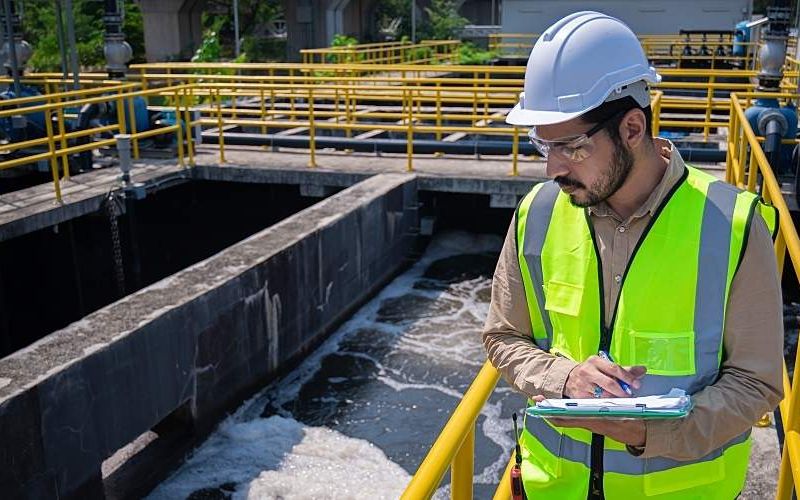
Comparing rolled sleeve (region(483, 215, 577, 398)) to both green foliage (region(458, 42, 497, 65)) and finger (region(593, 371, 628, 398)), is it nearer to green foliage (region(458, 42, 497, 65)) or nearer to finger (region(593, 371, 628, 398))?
finger (region(593, 371, 628, 398))

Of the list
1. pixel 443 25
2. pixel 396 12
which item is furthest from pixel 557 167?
pixel 396 12

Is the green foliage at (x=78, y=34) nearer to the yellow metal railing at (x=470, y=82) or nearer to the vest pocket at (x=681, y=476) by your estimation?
the yellow metal railing at (x=470, y=82)

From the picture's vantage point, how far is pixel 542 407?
152 centimetres

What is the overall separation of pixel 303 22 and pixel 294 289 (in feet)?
76.2

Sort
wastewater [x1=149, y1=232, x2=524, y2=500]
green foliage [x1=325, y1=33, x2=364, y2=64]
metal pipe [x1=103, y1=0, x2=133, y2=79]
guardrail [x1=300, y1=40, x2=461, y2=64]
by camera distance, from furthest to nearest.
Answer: guardrail [x1=300, y1=40, x2=461, y2=64]
green foliage [x1=325, y1=33, x2=364, y2=64]
metal pipe [x1=103, y1=0, x2=133, y2=79]
wastewater [x1=149, y1=232, x2=524, y2=500]

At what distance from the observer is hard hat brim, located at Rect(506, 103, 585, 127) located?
1578 mm

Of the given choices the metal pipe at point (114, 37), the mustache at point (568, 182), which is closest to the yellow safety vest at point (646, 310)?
the mustache at point (568, 182)

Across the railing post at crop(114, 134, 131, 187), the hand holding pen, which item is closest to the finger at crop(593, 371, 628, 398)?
the hand holding pen

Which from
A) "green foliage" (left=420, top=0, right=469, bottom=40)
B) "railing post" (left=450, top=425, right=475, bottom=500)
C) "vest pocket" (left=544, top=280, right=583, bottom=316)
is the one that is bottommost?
"railing post" (left=450, top=425, right=475, bottom=500)

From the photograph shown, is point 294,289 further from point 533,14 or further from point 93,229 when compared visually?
point 533,14

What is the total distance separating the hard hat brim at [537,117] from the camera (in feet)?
5.18

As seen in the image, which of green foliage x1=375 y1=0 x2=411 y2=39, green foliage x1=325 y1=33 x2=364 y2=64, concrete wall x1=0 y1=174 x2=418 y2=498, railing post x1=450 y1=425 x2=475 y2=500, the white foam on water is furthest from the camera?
green foliage x1=375 y1=0 x2=411 y2=39

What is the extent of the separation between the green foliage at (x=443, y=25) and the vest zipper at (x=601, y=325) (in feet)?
99.0

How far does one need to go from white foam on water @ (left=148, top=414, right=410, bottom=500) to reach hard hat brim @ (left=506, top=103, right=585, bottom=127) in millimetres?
4010
